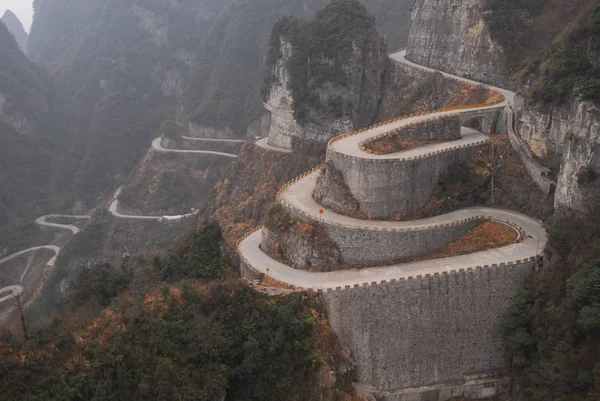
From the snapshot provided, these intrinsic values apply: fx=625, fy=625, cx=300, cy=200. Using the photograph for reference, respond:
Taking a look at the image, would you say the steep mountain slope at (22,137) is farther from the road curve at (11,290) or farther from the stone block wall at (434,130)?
the stone block wall at (434,130)

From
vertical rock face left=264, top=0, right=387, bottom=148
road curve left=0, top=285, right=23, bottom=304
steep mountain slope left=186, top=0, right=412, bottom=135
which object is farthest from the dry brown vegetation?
steep mountain slope left=186, top=0, right=412, bottom=135

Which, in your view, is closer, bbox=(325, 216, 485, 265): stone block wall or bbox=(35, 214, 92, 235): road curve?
bbox=(325, 216, 485, 265): stone block wall

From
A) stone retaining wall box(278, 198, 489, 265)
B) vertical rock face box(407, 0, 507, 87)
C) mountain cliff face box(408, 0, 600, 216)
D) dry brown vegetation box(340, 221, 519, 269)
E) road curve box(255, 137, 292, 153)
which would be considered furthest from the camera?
road curve box(255, 137, 292, 153)

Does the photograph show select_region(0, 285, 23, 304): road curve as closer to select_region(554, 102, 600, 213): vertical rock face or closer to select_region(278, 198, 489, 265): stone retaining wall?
select_region(278, 198, 489, 265): stone retaining wall

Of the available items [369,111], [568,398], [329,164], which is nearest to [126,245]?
[369,111]

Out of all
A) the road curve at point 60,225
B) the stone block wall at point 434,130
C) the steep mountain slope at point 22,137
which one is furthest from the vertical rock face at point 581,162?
the steep mountain slope at point 22,137

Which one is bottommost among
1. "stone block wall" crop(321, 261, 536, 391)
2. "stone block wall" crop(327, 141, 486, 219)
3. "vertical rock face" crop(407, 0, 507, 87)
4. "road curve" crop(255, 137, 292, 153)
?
"road curve" crop(255, 137, 292, 153)

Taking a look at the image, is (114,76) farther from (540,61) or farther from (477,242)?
(477,242)
